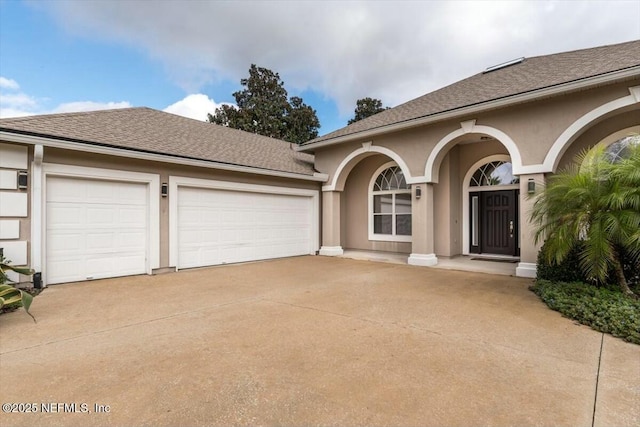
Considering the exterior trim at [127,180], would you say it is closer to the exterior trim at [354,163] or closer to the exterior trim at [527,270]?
the exterior trim at [354,163]

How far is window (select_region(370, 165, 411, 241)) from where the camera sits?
11328mm

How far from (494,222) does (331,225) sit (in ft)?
17.6

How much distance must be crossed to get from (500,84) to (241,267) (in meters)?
8.88

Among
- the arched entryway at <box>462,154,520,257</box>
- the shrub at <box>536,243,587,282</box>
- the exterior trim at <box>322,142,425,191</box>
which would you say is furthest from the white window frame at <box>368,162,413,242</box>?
the shrub at <box>536,243,587,282</box>

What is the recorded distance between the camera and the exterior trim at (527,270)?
726cm

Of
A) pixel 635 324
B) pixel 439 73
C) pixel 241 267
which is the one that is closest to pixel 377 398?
pixel 635 324

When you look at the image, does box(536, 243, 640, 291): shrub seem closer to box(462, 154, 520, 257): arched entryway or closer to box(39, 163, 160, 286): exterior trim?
box(462, 154, 520, 257): arched entryway

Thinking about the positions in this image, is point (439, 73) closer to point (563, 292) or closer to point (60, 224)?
point (563, 292)

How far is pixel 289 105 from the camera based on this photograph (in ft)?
105

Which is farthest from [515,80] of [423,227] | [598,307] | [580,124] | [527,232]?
[598,307]

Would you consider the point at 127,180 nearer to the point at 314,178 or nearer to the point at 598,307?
the point at 314,178

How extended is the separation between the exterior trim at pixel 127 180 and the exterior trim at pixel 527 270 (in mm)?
8683

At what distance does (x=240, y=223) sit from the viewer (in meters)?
9.73

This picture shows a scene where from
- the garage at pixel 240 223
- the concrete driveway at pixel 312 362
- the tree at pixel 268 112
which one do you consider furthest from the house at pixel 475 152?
the tree at pixel 268 112
